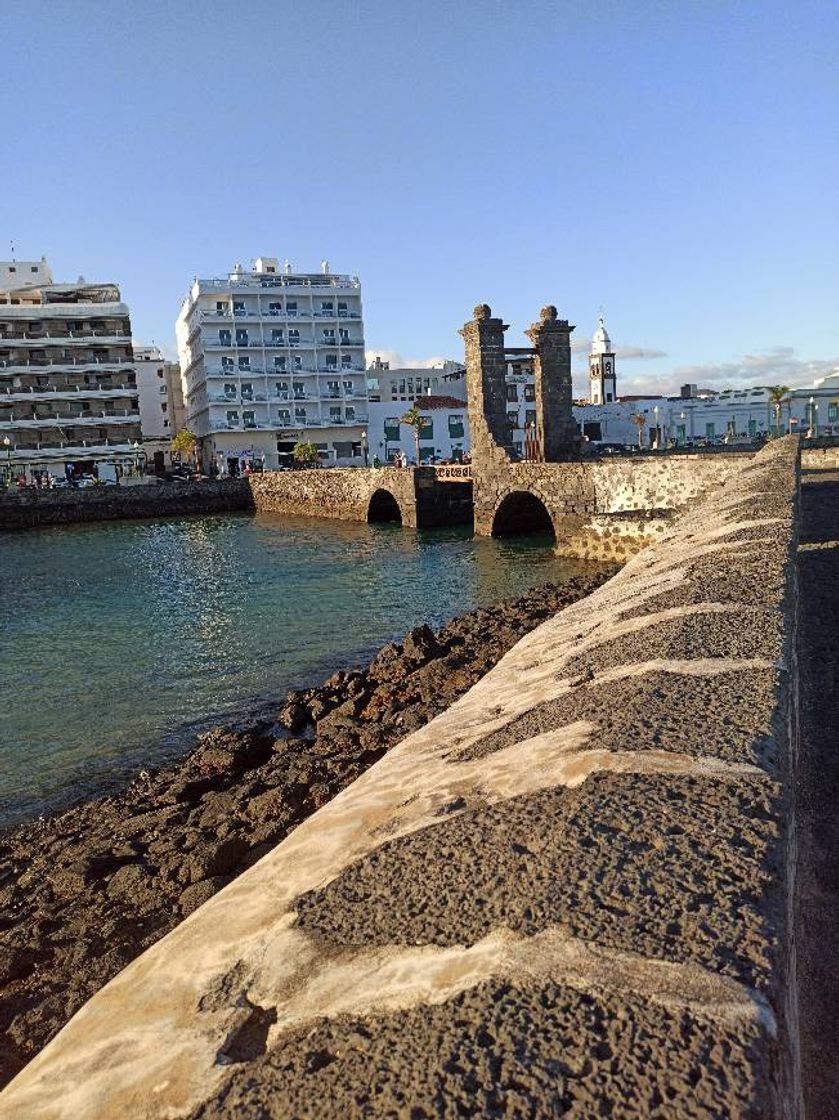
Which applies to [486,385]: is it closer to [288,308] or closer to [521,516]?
[521,516]

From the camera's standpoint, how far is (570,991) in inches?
74.7

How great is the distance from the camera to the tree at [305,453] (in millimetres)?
73312

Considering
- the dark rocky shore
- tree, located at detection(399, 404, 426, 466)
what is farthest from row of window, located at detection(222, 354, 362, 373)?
the dark rocky shore

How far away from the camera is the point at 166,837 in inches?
291

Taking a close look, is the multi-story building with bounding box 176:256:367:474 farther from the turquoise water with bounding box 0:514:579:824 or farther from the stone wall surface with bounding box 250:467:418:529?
the turquoise water with bounding box 0:514:579:824

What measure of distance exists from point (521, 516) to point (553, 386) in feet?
17.0

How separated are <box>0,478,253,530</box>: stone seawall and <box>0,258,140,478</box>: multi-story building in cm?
1048

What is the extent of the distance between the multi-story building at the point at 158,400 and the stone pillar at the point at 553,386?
64401 millimetres

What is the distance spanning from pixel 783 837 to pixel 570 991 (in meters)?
0.96

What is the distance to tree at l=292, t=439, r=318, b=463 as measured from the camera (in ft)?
241

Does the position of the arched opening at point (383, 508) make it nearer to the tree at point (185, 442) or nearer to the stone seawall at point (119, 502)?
the stone seawall at point (119, 502)

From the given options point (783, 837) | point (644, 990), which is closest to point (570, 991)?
point (644, 990)

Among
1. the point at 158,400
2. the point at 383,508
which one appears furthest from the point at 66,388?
the point at 383,508

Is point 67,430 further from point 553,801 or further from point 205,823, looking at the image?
point 553,801
